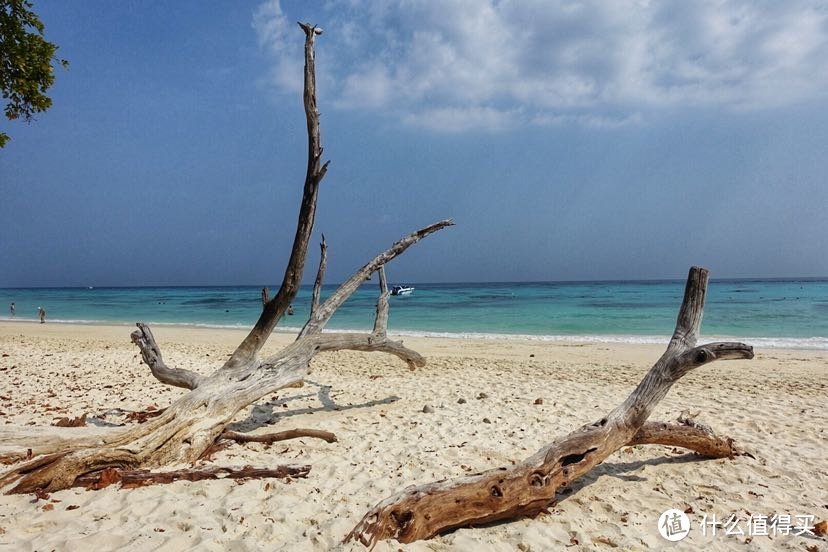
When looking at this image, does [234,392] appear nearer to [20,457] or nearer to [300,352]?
[300,352]

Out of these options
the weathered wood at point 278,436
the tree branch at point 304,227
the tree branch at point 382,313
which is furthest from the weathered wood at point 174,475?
the tree branch at point 382,313

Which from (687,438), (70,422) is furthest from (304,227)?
(687,438)

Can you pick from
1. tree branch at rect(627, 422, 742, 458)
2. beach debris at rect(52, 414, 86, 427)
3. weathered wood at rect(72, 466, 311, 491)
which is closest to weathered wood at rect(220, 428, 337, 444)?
weathered wood at rect(72, 466, 311, 491)

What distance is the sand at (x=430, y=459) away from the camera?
3387 millimetres

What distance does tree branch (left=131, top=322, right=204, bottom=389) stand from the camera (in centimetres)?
596

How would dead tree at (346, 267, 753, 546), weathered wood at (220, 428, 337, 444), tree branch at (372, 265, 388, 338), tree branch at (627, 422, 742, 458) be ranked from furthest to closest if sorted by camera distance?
tree branch at (372, 265, 388, 338)
weathered wood at (220, 428, 337, 444)
tree branch at (627, 422, 742, 458)
dead tree at (346, 267, 753, 546)

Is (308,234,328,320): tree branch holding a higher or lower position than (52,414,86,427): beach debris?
higher

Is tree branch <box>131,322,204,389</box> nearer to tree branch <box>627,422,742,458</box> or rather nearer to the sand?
the sand

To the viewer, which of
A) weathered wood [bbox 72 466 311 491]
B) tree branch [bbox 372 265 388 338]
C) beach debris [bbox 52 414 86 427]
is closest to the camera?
weathered wood [bbox 72 466 311 491]

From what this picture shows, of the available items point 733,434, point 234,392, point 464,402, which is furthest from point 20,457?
point 733,434

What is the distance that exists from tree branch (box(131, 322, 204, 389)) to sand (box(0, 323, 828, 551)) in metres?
0.97

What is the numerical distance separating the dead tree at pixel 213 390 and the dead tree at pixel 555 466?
7.74 feet

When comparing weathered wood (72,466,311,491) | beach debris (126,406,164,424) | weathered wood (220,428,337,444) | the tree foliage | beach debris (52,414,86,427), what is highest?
the tree foliage

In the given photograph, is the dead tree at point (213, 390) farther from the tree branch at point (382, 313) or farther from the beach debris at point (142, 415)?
the beach debris at point (142, 415)
